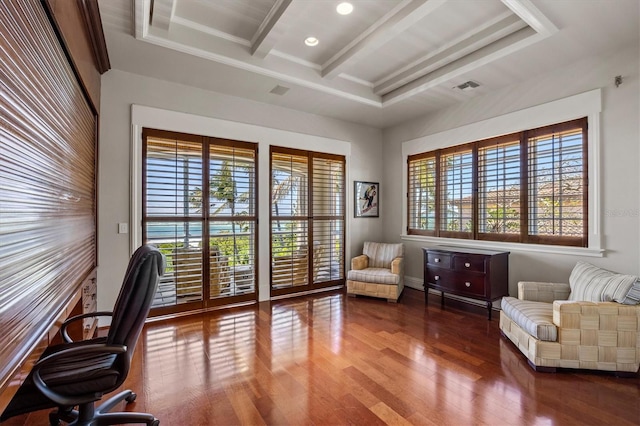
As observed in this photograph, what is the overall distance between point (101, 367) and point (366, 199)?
452 cm

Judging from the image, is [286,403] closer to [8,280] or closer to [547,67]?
[8,280]

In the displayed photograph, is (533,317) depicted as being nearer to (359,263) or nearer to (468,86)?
(359,263)

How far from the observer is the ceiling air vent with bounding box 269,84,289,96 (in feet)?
12.7

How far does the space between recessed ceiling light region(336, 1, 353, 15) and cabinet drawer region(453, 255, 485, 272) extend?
3009 millimetres

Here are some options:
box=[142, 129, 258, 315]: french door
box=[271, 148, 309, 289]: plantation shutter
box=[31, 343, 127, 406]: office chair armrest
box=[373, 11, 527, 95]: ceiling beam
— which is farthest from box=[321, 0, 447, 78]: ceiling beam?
box=[31, 343, 127, 406]: office chair armrest

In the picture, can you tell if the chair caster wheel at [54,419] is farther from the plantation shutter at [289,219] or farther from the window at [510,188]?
the window at [510,188]

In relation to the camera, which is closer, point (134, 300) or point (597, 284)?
point (134, 300)

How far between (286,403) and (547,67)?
4.21 m

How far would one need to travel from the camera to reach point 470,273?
3834 mm

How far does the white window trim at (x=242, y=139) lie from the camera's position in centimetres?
353

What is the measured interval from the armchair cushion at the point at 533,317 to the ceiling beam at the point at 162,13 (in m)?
3.94

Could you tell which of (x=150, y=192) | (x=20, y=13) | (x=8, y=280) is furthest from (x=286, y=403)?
(x=150, y=192)

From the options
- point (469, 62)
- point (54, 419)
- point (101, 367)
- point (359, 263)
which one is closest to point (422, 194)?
point (359, 263)

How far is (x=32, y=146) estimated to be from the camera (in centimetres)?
143
